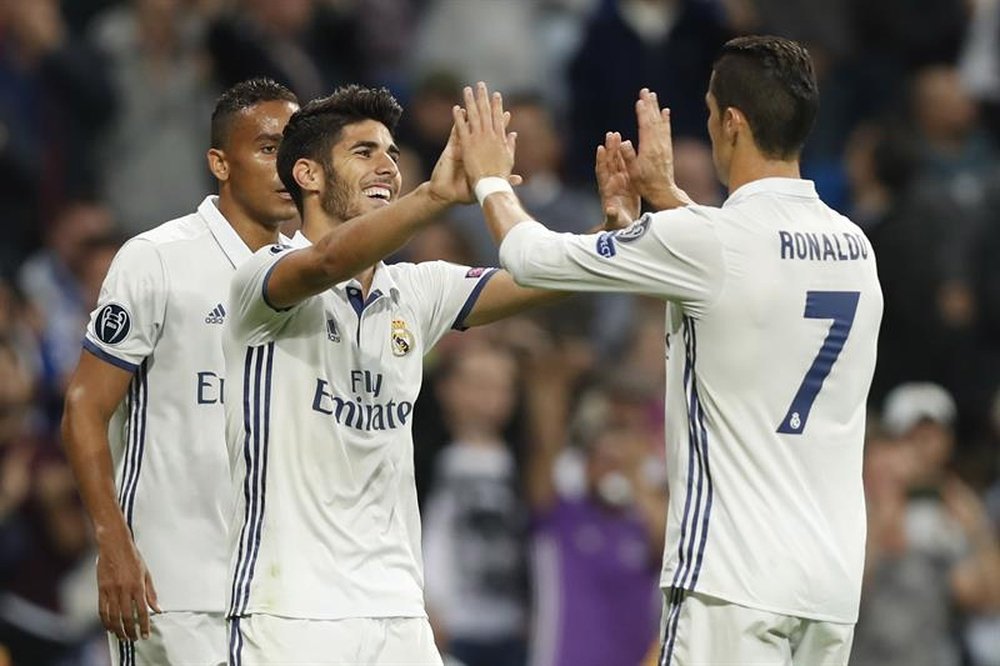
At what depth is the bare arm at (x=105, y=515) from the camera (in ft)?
24.1

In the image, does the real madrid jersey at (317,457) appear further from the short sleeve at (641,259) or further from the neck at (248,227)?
the neck at (248,227)

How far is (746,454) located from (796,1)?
30.9 feet

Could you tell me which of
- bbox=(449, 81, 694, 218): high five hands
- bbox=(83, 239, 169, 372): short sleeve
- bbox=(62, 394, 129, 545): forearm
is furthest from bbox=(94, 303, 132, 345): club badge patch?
bbox=(449, 81, 694, 218): high five hands

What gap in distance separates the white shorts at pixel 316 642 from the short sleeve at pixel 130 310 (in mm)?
1223

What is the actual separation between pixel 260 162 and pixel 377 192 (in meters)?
0.99

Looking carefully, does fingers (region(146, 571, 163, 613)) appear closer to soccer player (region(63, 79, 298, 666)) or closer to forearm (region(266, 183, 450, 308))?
soccer player (region(63, 79, 298, 666))

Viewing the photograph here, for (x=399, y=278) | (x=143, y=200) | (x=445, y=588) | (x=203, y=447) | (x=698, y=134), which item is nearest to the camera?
(x=399, y=278)

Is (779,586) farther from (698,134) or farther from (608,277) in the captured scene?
(698,134)

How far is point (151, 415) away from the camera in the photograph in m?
7.56

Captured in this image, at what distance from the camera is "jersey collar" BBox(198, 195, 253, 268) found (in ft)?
25.1

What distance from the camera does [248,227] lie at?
7.72 m

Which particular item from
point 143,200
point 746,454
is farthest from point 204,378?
point 143,200

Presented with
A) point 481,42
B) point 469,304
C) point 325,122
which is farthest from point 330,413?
point 481,42

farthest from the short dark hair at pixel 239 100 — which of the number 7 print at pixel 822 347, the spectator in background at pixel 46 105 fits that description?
the spectator in background at pixel 46 105
